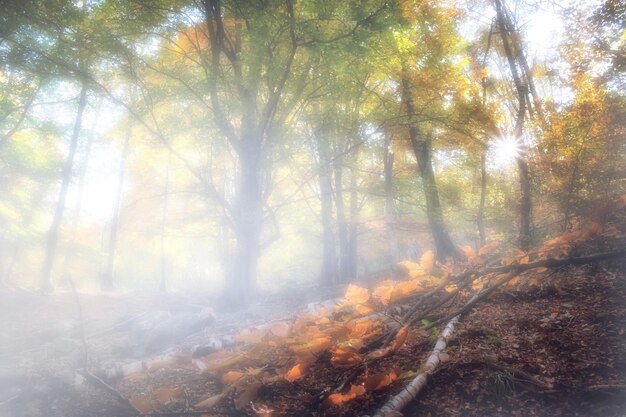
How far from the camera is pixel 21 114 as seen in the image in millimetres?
15391

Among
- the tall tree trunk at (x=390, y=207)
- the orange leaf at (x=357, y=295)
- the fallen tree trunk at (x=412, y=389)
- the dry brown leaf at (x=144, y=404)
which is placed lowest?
the dry brown leaf at (x=144, y=404)

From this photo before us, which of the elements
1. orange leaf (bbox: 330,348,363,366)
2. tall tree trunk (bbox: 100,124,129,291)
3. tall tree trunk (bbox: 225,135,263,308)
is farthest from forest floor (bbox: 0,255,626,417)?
tall tree trunk (bbox: 100,124,129,291)

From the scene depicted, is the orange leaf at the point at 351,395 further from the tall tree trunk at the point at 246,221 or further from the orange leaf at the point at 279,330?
the tall tree trunk at the point at 246,221

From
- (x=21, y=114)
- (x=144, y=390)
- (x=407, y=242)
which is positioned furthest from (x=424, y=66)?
(x=21, y=114)

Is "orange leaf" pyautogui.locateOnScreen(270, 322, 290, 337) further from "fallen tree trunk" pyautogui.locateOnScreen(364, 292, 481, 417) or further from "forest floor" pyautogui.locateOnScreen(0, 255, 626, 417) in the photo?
"fallen tree trunk" pyautogui.locateOnScreen(364, 292, 481, 417)

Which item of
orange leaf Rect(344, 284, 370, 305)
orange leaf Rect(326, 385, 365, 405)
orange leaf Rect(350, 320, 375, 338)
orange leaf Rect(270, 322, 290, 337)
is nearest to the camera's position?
orange leaf Rect(326, 385, 365, 405)

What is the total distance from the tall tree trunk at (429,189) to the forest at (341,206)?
0.24 feet

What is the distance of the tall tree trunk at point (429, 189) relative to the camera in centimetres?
1134

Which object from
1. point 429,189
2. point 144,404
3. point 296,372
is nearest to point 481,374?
point 296,372

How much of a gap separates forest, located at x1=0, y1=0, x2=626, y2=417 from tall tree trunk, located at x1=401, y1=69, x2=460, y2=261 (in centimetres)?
7

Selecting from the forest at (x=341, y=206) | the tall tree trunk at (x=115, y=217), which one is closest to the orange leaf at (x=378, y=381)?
the forest at (x=341, y=206)

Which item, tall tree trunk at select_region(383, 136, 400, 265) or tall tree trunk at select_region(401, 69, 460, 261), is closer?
tall tree trunk at select_region(401, 69, 460, 261)

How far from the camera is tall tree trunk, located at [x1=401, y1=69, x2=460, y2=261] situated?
37.2 feet

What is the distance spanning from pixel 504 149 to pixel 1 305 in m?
18.6
